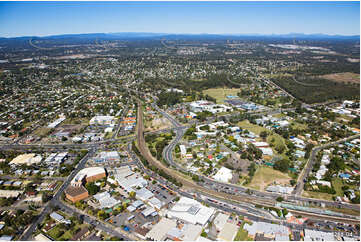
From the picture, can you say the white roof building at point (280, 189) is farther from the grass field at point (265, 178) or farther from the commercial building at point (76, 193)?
the commercial building at point (76, 193)

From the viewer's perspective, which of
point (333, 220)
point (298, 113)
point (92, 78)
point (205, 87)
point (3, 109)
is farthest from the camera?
point (92, 78)

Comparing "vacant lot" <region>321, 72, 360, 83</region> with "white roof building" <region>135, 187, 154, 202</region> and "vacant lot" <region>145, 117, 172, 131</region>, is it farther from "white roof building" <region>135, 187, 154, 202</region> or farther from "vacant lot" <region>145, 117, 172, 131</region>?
"white roof building" <region>135, 187, 154, 202</region>

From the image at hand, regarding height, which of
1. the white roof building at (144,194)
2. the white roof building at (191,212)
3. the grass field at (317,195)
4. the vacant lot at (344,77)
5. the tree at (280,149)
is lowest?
the grass field at (317,195)

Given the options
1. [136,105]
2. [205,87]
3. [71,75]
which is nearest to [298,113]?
[205,87]

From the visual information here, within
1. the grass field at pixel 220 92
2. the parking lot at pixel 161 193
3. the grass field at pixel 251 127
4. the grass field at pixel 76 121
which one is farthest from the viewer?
the grass field at pixel 220 92

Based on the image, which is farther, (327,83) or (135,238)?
(327,83)

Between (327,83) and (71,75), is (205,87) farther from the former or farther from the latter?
(71,75)

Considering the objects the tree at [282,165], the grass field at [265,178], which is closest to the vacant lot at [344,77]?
the tree at [282,165]

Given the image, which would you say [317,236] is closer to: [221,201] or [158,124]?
[221,201]
